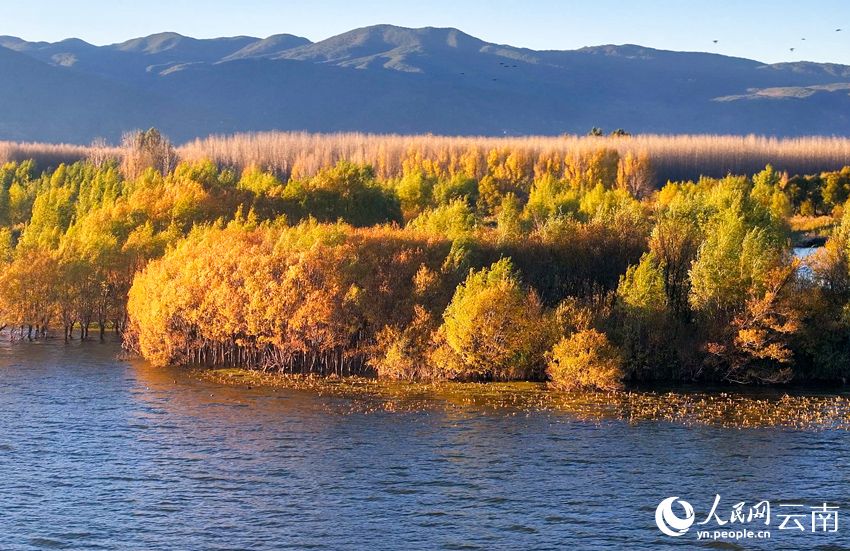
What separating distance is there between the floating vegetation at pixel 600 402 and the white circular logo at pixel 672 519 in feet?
52.0

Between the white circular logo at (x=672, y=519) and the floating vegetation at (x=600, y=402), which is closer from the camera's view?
the white circular logo at (x=672, y=519)

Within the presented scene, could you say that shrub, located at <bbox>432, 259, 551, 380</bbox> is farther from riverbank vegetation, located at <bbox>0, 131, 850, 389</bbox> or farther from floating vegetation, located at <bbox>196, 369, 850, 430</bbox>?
floating vegetation, located at <bbox>196, 369, 850, 430</bbox>

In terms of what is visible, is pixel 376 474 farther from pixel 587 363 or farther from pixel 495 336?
pixel 495 336

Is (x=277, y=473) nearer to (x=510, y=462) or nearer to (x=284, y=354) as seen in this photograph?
(x=510, y=462)

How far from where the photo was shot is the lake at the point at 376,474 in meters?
49.3

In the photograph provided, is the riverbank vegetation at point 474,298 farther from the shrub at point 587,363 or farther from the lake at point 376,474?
the lake at point 376,474

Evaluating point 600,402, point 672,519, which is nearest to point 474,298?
point 600,402

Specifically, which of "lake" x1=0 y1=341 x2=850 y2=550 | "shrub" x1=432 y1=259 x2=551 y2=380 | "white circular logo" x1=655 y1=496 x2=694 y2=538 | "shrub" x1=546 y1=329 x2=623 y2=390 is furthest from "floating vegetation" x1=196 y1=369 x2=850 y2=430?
"white circular logo" x1=655 y1=496 x2=694 y2=538

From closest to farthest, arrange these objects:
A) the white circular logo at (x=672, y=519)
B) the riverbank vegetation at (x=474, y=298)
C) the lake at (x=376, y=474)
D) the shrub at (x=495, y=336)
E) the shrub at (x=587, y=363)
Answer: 1. the lake at (x=376, y=474)
2. the white circular logo at (x=672, y=519)
3. the shrub at (x=587, y=363)
4. the shrub at (x=495, y=336)
5. the riverbank vegetation at (x=474, y=298)

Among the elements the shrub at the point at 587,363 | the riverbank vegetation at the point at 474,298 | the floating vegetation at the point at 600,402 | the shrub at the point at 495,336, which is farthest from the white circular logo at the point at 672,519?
the shrub at the point at 495,336

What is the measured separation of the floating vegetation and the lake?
2.18ft

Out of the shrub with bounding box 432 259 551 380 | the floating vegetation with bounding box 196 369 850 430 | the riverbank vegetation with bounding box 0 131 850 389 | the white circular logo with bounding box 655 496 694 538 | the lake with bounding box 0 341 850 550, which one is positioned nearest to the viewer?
the lake with bounding box 0 341 850 550

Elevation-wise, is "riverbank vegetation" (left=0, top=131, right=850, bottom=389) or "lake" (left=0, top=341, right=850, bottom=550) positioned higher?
"riverbank vegetation" (left=0, top=131, right=850, bottom=389)

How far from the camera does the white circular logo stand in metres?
49.8
